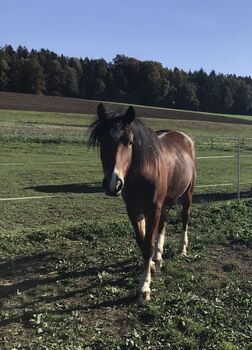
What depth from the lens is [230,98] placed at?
98875 mm

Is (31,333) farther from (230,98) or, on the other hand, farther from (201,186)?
(230,98)

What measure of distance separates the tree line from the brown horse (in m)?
69.4

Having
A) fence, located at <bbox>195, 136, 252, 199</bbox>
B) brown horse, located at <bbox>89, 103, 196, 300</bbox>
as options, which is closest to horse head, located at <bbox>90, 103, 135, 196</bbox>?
brown horse, located at <bbox>89, 103, 196, 300</bbox>

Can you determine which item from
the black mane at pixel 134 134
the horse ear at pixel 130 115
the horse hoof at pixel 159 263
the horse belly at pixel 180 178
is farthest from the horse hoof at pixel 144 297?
the horse ear at pixel 130 115

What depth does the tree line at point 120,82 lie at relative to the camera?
7319 cm

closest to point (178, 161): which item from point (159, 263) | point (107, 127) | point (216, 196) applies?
point (159, 263)

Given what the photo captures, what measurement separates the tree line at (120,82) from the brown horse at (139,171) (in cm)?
6944

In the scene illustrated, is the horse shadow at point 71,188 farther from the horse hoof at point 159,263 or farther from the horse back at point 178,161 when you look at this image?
the horse hoof at point 159,263

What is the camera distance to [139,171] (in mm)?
4652

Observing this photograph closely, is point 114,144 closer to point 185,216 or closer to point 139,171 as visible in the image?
point 139,171

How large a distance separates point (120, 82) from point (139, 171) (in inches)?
3204

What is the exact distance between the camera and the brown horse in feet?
13.9

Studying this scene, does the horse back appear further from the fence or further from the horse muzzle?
the fence

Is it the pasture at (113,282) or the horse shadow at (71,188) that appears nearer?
the pasture at (113,282)
